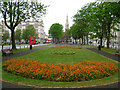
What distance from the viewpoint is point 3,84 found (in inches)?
216

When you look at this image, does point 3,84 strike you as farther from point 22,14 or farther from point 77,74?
point 22,14

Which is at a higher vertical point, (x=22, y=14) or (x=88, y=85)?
(x=22, y=14)

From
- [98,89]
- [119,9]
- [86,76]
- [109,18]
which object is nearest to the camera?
[98,89]

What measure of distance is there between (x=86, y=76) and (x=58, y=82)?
155cm

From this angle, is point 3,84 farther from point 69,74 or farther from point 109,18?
point 109,18

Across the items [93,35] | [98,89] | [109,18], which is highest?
[109,18]

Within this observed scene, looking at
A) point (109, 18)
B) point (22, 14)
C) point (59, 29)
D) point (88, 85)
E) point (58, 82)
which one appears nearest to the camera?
point (88, 85)

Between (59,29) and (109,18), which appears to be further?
(59,29)

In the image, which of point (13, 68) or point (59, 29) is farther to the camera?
point (59, 29)

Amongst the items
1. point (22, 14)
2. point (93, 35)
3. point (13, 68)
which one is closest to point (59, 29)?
point (93, 35)

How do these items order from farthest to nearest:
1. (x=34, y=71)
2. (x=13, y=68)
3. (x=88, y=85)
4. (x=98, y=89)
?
(x=13, y=68)
(x=34, y=71)
(x=88, y=85)
(x=98, y=89)

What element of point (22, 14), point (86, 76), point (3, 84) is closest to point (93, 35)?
point (22, 14)

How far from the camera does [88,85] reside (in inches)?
212

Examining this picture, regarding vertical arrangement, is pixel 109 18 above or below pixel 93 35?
above
